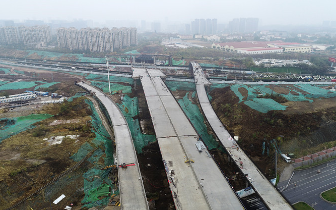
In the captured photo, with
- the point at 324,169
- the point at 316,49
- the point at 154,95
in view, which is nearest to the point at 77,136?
the point at 154,95

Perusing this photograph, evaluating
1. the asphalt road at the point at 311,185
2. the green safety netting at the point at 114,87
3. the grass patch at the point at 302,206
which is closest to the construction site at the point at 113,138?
the green safety netting at the point at 114,87

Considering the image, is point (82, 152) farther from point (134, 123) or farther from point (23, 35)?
point (23, 35)

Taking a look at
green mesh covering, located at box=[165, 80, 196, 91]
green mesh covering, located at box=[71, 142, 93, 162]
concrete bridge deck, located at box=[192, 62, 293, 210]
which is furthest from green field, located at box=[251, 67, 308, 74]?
green mesh covering, located at box=[71, 142, 93, 162]

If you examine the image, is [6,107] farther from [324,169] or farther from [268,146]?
[324,169]

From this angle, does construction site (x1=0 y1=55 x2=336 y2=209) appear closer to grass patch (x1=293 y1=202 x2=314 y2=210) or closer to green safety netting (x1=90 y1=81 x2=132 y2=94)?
green safety netting (x1=90 y1=81 x2=132 y2=94)

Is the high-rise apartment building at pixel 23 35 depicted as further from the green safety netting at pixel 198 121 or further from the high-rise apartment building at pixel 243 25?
the high-rise apartment building at pixel 243 25

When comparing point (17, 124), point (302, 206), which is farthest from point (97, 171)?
point (302, 206)

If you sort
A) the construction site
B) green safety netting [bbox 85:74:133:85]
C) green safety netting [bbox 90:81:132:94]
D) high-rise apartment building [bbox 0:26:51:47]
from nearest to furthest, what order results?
the construction site < green safety netting [bbox 90:81:132:94] < green safety netting [bbox 85:74:133:85] < high-rise apartment building [bbox 0:26:51:47]
